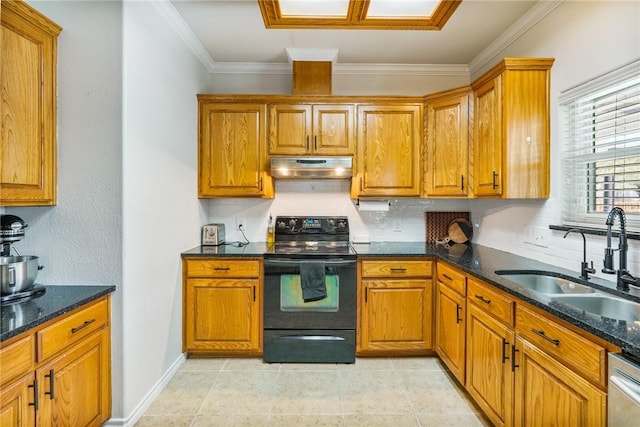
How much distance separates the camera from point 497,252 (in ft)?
8.80

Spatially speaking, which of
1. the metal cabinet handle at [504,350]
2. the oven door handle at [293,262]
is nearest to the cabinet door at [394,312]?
the oven door handle at [293,262]

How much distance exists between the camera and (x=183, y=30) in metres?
2.54

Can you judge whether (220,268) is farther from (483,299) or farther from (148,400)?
(483,299)

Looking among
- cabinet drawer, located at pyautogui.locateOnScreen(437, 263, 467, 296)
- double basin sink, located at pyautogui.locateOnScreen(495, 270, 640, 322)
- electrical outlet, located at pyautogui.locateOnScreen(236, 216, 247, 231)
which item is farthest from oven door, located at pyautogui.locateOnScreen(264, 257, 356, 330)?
double basin sink, located at pyautogui.locateOnScreen(495, 270, 640, 322)

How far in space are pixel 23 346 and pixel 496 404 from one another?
225 cm

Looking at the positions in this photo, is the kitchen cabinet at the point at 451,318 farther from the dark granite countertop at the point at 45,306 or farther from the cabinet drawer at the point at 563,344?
the dark granite countertop at the point at 45,306

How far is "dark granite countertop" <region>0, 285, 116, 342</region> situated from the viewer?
1.28m

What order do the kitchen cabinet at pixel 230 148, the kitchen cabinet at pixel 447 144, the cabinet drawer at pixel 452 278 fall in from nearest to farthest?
the cabinet drawer at pixel 452 278
the kitchen cabinet at pixel 447 144
the kitchen cabinet at pixel 230 148

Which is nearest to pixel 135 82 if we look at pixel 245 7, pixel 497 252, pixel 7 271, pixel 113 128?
pixel 113 128

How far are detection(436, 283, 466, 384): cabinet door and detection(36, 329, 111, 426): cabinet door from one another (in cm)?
216

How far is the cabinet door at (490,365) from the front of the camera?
169cm

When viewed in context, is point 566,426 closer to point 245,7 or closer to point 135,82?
point 135,82

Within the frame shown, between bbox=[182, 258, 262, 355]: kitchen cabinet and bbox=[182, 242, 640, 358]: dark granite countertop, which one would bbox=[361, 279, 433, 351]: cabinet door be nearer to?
bbox=[182, 242, 640, 358]: dark granite countertop

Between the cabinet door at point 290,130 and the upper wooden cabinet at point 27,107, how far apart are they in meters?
1.57
